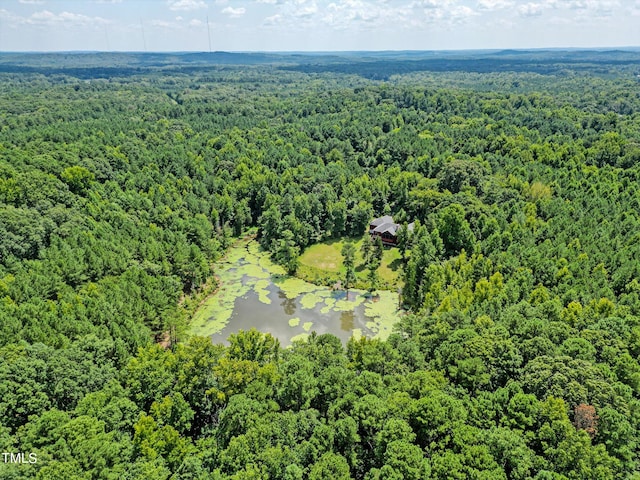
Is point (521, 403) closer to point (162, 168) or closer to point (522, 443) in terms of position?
point (522, 443)

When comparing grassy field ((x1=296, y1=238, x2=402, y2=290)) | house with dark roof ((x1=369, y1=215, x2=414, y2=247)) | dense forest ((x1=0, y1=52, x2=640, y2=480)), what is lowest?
grassy field ((x1=296, y1=238, x2=402, y2=290))

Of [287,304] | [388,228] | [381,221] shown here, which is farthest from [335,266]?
[381,221]

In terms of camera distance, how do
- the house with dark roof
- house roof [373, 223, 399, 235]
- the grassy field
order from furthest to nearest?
house roof [373, 223, 399, 235] → the house with dark roof → the grassy field

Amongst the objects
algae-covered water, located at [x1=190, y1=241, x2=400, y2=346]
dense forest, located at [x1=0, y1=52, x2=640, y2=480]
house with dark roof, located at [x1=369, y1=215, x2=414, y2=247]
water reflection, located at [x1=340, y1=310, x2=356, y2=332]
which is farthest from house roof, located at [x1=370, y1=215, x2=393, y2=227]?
water reflection, located at [x1=340, y1=310, x2=356, y2=332]

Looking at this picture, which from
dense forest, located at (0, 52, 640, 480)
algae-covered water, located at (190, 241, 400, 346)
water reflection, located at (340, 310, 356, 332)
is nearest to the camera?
dense forest, located at (0, 52, 640, 480)

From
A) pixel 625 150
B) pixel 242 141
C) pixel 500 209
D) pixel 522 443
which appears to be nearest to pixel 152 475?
pixel 522 443

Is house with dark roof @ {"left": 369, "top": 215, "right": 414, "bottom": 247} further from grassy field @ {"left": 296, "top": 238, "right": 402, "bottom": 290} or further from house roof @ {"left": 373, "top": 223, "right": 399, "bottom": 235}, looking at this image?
grassy field @ {"left": 296, "top": 238, "right": 402, "bottom": 290}

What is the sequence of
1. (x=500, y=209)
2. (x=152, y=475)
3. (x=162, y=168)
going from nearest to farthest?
(x=152, y=475) < (x=500, y=209) < (x=162, y=168)
